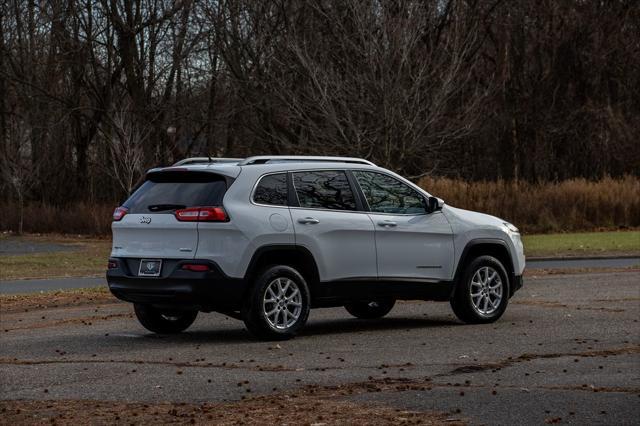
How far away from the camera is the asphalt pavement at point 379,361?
9.15 meters

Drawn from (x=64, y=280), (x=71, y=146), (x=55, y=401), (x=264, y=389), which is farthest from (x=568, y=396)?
(x=71, y=146)

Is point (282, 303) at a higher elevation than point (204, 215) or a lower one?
lower

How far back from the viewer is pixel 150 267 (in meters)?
12.8

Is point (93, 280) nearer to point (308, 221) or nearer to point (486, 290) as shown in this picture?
point (486, 290)

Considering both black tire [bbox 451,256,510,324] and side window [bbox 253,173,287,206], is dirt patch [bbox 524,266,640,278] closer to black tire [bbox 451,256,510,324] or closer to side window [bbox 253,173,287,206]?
black tire [bbox 451,256,510,324]

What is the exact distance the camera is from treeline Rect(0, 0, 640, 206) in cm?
4484

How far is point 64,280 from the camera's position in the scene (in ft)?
79.7

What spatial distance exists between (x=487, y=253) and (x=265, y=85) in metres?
30.4

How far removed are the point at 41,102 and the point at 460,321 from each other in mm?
39948

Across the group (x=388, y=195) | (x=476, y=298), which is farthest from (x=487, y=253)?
(x=388, y=195)

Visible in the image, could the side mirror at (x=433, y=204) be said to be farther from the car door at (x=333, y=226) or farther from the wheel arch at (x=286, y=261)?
the wheel arch at (x=286, y=261)

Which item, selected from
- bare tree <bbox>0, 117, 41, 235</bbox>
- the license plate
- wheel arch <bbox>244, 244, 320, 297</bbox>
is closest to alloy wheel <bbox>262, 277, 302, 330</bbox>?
wheel arch <bbox>244, 244, 320, 297</bbox>

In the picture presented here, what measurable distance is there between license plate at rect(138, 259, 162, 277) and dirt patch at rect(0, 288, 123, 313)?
5188mm

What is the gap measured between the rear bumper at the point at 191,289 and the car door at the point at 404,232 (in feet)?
6.29
